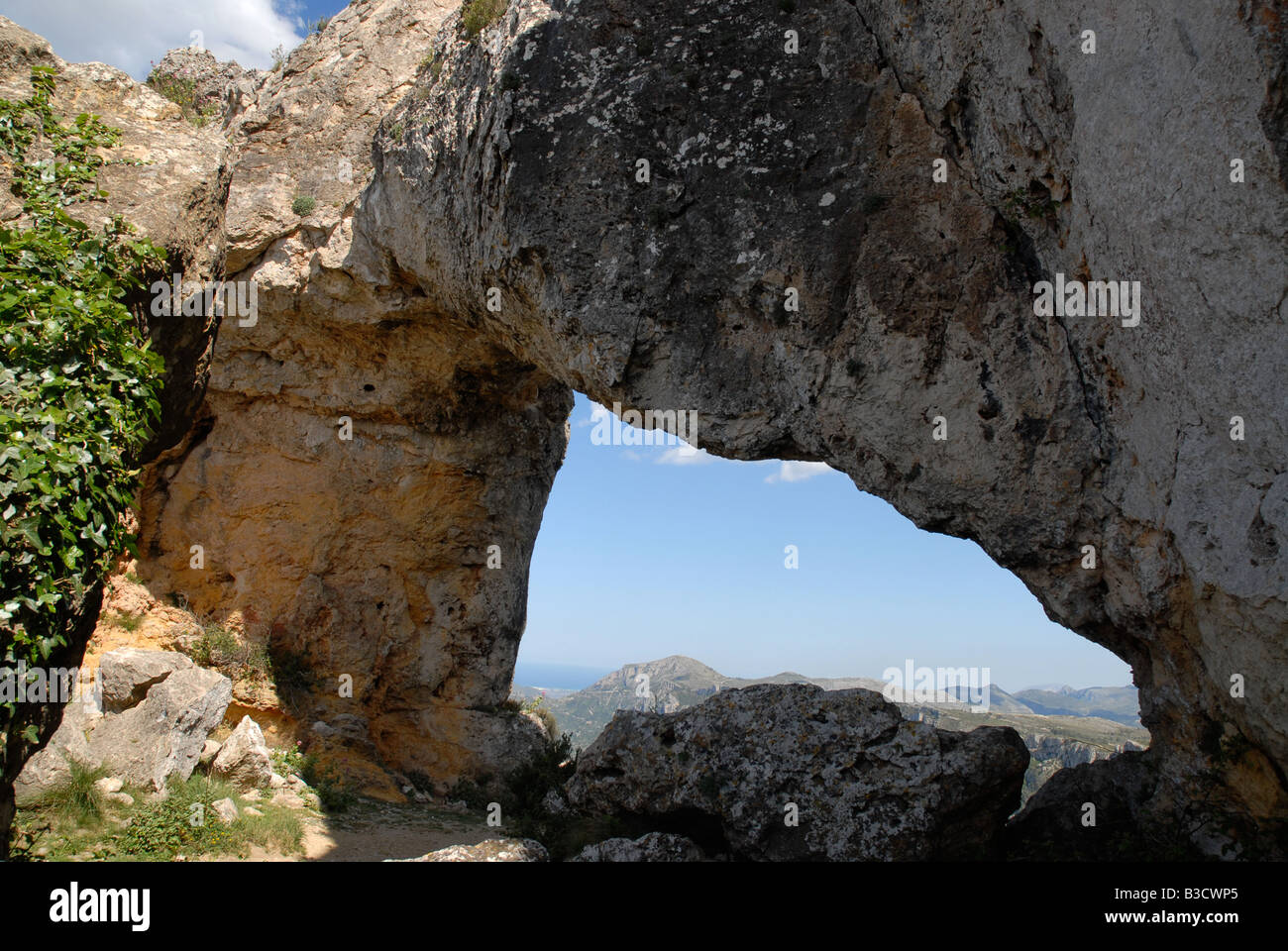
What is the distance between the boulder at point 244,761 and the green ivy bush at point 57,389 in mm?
4577

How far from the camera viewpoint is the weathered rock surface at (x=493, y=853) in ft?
24.3

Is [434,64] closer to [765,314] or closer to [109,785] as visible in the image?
[765,314]

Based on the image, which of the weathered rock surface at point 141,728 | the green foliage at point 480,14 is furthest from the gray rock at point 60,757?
the green foliage at point 480,14

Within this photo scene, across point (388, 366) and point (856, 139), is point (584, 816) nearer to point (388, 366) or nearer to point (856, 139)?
point (388, 366)

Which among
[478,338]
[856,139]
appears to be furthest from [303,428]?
[856,139]

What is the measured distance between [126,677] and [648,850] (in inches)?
230

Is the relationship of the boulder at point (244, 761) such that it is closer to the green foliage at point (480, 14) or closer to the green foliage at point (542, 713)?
the green foliage at point (542, 713)

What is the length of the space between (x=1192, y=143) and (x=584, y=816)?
28.5 ft

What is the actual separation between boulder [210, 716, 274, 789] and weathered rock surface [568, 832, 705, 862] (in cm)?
415

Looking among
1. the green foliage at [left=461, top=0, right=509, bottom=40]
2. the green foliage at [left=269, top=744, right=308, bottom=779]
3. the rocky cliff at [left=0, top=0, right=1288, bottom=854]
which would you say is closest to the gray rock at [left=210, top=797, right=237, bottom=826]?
the green foliage at [left=269, top=744, right=308, bottom=779]

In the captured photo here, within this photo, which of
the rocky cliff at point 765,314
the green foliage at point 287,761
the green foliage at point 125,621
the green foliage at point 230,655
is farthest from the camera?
the green foliage at point 230,655

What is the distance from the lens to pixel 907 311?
8.21m

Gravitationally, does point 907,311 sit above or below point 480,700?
above

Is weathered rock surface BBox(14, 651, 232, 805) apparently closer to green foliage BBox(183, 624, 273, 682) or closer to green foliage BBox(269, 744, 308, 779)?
green foliage BBox(269, 744, 308, 779)
